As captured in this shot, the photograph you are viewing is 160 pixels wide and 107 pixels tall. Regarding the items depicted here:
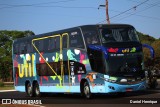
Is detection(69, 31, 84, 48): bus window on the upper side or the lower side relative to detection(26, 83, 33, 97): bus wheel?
upper

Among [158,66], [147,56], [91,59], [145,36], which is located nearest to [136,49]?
[91,59]

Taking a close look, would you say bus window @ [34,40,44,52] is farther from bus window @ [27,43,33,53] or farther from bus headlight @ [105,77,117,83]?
bus headlight @ [105,77,117,83]

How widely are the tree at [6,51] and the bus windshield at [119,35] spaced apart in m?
62.6

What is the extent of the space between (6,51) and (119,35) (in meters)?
69.3

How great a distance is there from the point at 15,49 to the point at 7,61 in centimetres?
5389

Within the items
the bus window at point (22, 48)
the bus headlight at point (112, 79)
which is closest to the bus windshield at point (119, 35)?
the bus headlight at point (112, 79)

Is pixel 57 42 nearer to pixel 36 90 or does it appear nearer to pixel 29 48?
pixel 29 48

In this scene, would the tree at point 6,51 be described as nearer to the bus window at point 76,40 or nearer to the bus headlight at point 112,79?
the bus window at point 76,40

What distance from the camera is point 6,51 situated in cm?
8981

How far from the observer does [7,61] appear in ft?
278

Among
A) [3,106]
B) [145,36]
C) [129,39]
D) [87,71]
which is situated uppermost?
[145,36]

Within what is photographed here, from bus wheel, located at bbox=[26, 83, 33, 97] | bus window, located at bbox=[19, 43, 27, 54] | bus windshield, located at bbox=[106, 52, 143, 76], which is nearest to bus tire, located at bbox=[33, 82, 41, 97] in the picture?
bus wheel, located at bbox=[26, 83, 33, 97]

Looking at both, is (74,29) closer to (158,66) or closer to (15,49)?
(15,49)

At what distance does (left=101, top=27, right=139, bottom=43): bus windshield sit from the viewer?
22469mm
